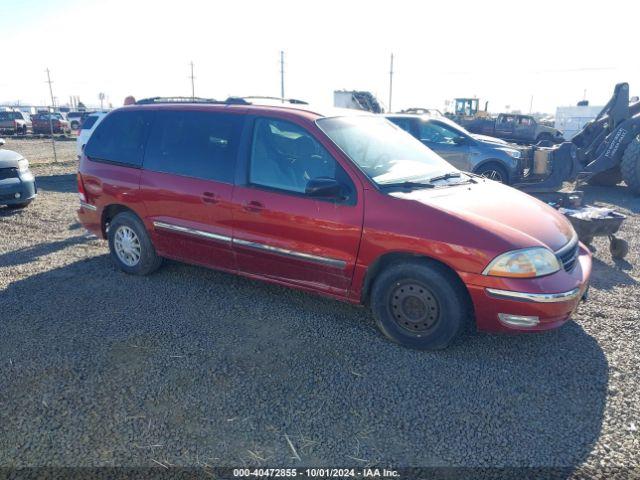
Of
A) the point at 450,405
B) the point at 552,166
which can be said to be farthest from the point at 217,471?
the point at 552,166

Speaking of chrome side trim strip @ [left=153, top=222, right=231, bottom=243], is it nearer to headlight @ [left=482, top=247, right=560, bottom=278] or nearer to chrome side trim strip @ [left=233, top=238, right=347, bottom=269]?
chrome side trim strip @ [left=233, top=238, right=347, bottom=269]

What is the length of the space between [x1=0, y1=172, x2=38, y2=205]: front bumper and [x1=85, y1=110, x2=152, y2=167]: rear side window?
3375 mm

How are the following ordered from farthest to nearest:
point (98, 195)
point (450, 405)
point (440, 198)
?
point (98, 195)
point (440, 198)
point (450, 405)

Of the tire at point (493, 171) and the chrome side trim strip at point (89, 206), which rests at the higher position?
the chrome side trim strip at point (89, 206)

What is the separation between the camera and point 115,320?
4.05 m

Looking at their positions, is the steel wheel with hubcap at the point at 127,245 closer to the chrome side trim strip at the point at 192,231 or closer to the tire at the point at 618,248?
the chrome side trim strip at the point at 192,231

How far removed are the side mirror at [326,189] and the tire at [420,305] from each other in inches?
27.9

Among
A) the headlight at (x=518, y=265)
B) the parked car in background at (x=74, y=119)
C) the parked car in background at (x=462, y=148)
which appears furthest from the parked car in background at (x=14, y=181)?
the parked car in background at (x=74, y=119)

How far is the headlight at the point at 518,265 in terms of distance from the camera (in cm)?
317

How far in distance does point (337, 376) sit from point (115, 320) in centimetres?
211

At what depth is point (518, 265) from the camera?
317cm

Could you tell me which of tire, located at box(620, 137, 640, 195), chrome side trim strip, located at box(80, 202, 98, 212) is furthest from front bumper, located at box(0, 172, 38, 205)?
tire, located at box(620, 137, 640, 195)

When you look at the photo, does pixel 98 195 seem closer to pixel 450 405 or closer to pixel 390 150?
pixel 390 150

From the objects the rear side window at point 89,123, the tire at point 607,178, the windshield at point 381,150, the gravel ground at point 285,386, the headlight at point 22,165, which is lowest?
the gravel ground at point 285,386
